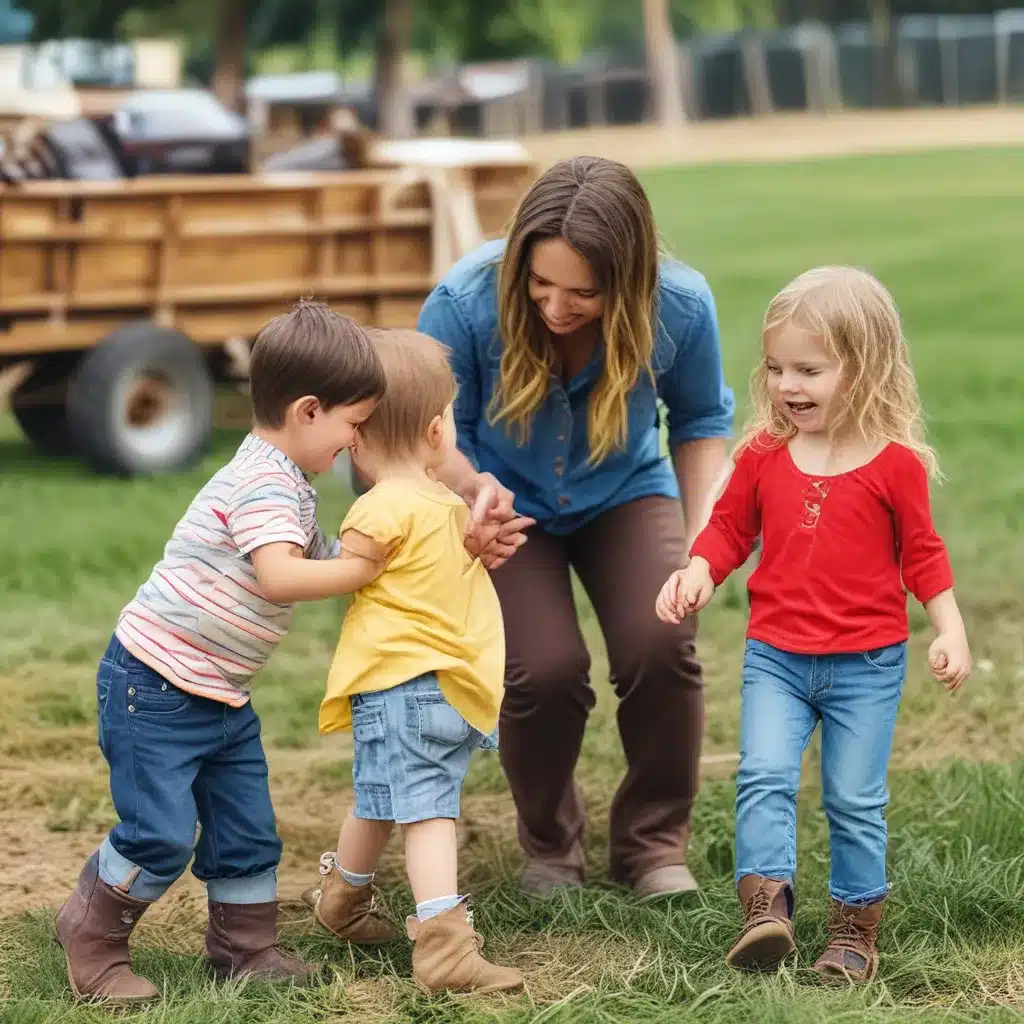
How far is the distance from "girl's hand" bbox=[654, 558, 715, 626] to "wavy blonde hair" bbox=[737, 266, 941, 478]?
307 mm

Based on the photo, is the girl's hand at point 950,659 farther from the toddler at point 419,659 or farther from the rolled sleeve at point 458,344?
the rolled sleeve at point 458,344

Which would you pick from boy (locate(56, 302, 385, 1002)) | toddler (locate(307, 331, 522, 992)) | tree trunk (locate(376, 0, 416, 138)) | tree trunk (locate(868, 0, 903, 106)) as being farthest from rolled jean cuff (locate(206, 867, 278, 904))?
tree trunk (locate(868, 0, 903, 106))

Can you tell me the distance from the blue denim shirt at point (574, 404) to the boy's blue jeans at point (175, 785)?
A: 955 millimetres

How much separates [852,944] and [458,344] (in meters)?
1.55

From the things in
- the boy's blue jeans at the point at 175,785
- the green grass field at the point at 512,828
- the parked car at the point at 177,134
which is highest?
the parked car at the point at 177,134

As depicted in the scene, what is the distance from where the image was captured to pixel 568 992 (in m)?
3.55

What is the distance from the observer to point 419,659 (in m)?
3.42

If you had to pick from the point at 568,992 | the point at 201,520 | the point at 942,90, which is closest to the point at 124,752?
the point at 201,520

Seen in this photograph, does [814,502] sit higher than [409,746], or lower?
higher

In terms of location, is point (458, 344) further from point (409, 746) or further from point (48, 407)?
point (48, 407)

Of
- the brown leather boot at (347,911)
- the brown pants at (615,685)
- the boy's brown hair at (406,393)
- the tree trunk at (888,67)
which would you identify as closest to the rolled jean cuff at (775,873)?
the brown pants at (615,685)

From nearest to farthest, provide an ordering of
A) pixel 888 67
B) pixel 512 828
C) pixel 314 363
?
pixel 314 363 < pixel 512 828 < pixel 888 67

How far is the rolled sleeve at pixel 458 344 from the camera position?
13.5ft

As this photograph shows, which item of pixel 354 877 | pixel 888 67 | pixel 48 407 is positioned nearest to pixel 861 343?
pixel 354 877
